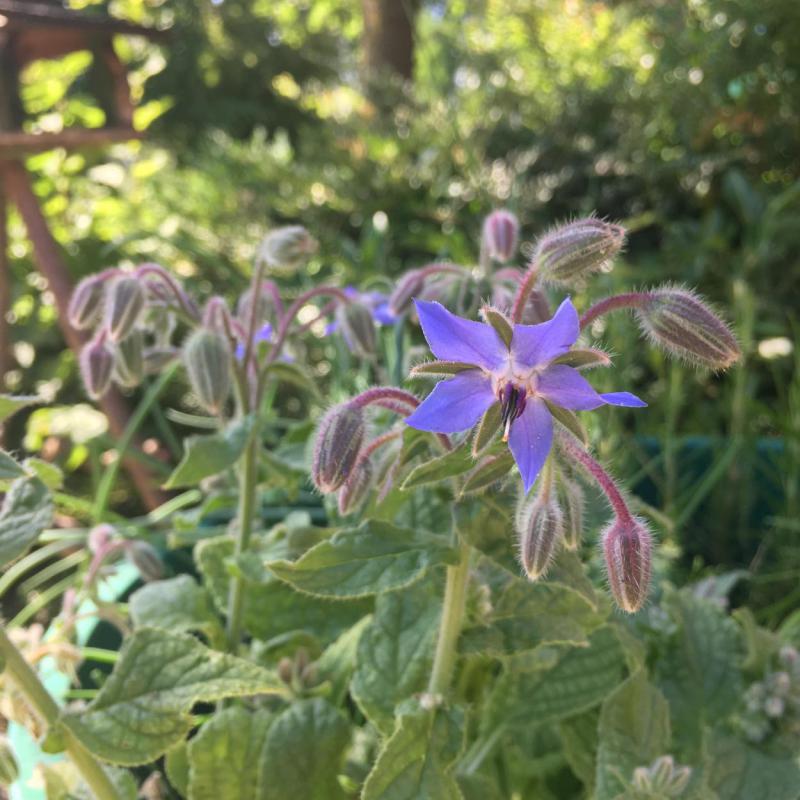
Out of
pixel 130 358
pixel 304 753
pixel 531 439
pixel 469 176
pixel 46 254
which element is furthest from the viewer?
pixel 469 176

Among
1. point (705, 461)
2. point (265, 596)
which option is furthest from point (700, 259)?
point (265, 596)

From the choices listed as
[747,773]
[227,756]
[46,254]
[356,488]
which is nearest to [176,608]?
[227,756]

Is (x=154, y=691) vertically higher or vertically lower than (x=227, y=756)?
higher

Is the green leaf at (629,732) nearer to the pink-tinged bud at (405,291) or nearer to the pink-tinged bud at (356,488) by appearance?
the pink-tinged bud at (356,488)

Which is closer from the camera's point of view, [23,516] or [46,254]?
[23,516]

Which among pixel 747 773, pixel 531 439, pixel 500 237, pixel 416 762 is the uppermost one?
pixel 500 237

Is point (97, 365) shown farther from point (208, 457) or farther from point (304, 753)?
point (304, 753)

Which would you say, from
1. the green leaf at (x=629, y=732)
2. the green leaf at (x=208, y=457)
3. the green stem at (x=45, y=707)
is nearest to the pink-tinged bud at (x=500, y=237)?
the green leaf at (x=208, y=457)

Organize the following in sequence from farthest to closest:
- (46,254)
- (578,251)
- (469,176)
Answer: (469,176) → (46,254) → (578,251)
